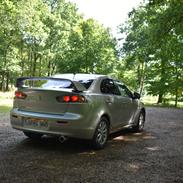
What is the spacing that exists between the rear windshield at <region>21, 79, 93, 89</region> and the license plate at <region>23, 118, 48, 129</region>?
2.44ft

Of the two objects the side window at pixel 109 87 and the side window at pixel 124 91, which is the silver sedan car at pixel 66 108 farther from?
the side window at pixel 124 91

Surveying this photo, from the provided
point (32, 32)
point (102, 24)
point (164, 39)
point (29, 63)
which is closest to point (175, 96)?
point (164, 39)

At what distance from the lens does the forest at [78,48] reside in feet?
95.5

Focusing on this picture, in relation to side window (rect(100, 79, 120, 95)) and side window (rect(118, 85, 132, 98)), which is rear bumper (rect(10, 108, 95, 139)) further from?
side window (rect(118, 85, 132, 98))

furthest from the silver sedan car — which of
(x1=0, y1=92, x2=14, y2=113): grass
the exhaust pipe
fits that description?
(x1=0, y1=92, x2=14, y2=113): grass

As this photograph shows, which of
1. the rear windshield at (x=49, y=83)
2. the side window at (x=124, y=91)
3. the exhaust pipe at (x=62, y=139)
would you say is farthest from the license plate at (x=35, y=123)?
the side window at (x=124, y=91)

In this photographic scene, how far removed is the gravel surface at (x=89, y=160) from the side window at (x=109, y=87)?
1.28m

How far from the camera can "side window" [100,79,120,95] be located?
7413 mm

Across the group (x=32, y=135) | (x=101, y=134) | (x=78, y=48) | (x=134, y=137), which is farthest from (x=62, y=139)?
(x=78, y=48)

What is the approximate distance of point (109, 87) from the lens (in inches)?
305

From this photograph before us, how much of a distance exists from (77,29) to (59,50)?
3.97 metres

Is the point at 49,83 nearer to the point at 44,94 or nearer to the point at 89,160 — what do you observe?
the point at 44,94

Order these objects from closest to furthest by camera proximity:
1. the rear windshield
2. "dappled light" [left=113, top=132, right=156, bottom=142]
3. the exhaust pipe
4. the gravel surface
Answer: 1. the gravel surface
2. the rear windshield
3. the exhaust pipe
4. "dappled light" [left=113, top=132, right=156, bottom=142]

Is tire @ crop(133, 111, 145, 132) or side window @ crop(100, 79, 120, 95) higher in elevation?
side window @ crop(100, 79, 120, 95)
